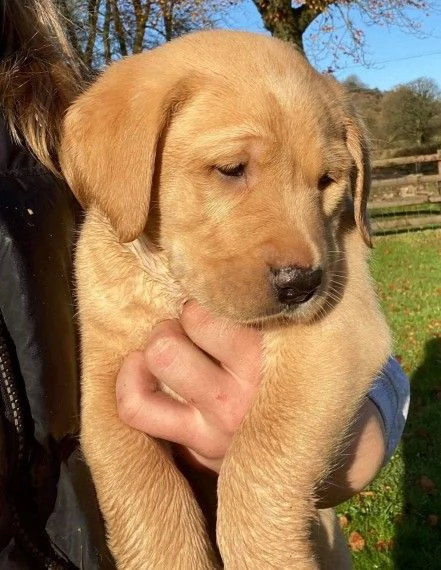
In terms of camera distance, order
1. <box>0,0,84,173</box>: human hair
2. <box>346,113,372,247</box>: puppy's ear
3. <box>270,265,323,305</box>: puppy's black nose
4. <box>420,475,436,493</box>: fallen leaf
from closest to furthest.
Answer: <box>270,265,323,305</box>: puppy's black nose < <box>0,0,84,173</box>: human hair < <box>346,113,372,247</box>: puppy's ear < <box>420,475,436,493</box>: fallen leaf

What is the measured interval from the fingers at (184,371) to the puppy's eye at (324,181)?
637 mm

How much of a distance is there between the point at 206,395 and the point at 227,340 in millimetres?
184

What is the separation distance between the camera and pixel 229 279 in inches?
76.5

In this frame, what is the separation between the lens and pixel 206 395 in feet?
6.41

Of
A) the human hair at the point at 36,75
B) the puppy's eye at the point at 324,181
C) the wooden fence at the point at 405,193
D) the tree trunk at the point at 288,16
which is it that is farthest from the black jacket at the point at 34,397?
the wooden fence at the point at 405,193

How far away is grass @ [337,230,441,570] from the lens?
4.75 m

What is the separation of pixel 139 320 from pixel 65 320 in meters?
0.30

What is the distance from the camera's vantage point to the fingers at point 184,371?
1.96 m

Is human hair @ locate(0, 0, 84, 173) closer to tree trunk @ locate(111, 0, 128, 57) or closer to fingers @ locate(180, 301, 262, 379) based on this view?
fingers @ locate(180, 301, 262, 379)

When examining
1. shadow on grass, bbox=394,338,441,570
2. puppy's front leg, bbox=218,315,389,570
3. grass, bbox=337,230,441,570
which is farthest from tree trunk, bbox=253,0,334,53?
puppy's front leg, bbox=218,315,389,570

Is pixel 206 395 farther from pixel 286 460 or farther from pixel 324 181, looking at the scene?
pixel 324 181

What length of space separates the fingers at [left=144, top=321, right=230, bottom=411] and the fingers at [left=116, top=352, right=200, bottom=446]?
0.04 m

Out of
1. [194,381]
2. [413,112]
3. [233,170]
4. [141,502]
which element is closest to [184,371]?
[194,381]

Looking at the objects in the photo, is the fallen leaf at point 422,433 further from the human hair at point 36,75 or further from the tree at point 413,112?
the tree at point 413,112
